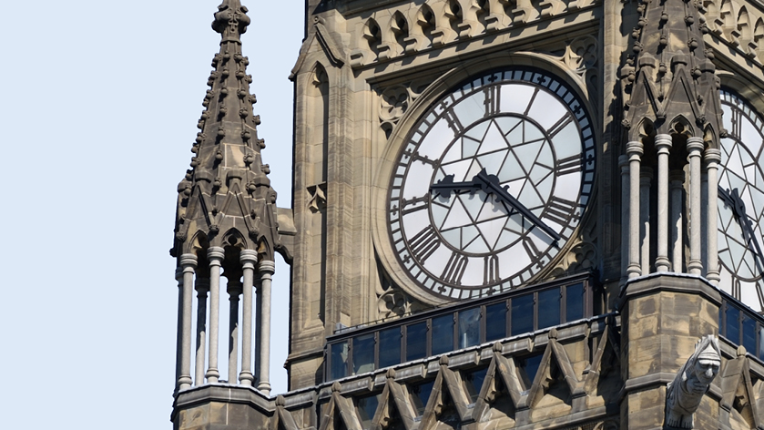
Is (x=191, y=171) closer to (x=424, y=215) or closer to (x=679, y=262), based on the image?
(x=424, y=215)

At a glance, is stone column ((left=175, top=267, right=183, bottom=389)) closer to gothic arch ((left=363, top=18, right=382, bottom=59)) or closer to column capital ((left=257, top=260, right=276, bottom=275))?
column capital ((left=257, top=260, right=276, bottom=275))

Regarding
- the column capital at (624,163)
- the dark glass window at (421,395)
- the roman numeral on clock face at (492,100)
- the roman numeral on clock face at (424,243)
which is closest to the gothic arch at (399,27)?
the roman numeral on clock face at (492,100)

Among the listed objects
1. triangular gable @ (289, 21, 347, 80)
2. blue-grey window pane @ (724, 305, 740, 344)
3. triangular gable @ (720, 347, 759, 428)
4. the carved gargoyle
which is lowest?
the carved gargoyle

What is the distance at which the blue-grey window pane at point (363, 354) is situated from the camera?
178 ft

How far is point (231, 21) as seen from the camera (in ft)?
186

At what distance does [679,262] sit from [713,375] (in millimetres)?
2443

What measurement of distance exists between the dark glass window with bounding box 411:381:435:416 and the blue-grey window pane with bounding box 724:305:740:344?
3903 mm

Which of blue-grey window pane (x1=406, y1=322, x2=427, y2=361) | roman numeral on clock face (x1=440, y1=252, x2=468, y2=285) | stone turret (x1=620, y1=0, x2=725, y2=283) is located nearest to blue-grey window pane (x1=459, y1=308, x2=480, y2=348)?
blue-grey window pane (x1=406, y1=322, x2=427, y2=361)

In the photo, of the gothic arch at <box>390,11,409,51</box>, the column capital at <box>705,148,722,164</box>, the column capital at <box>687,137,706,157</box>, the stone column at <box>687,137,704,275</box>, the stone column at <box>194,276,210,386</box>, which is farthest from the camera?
the gothic arch at <box>390,11,409,51</box>

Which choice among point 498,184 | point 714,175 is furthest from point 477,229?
point 714,175

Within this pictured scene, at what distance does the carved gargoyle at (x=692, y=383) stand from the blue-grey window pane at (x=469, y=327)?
3.79 metres

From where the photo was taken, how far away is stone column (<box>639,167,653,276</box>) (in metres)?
52.0

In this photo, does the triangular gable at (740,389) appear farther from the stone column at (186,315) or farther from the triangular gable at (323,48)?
the triangular gable at (323,48)

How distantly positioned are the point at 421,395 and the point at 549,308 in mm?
1988
